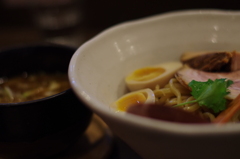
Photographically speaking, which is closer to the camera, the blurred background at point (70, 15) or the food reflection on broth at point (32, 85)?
the food reflection on broth at point (32, 85)

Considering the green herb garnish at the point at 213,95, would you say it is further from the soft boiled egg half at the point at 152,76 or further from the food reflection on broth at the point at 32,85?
the food reflection on broth at the point at 32,85

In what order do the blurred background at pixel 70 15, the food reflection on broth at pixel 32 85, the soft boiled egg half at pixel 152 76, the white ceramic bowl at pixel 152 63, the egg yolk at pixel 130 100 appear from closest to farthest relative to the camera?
the white ceramic bowl at pixel 152 63 < the egg yolk at pixel 130 100 < the soft boiled egg half at pixel 152 76 < the food reflection on broth at pixel 32 85 < the blurred background at pixel 70 15

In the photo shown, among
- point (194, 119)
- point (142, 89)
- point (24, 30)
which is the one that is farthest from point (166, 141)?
point (24, 30)

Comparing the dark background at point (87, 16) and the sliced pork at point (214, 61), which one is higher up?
the sliced pork at point (214, 61)

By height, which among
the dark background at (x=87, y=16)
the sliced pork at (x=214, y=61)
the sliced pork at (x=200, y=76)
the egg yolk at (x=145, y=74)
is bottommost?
the dark background at (x=87, y=16)

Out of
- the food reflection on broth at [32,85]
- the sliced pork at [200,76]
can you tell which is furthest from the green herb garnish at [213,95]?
the food reflection on broth at [32,85]

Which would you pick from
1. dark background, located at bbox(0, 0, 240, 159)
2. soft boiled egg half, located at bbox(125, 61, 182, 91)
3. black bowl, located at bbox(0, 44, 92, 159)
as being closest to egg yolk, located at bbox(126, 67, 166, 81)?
soft boiled egg half, located at bbox(125, 61, 182, 91)

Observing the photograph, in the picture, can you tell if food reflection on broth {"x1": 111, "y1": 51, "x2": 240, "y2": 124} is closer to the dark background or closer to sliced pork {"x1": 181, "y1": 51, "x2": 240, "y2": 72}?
sliced pork {"x1": 181, "y1": 51, "x2": 240, "y2": 72}

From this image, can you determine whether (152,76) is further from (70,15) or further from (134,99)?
(70,15)
